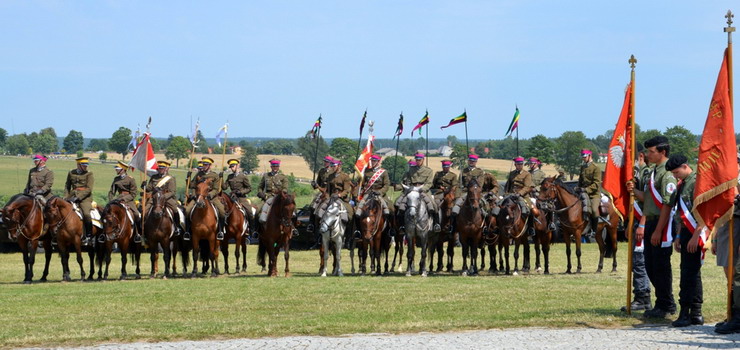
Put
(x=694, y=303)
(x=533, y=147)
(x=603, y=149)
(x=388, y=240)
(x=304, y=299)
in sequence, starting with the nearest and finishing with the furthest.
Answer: (x=694, y=303) → (x=304, y=299) → (x=388, y=240) → (x=533, y=147) → (x=603, y=149)

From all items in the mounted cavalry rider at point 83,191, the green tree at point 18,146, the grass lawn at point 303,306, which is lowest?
the grass lawn at point 303,306

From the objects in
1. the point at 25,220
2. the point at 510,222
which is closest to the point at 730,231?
the point at 510,222

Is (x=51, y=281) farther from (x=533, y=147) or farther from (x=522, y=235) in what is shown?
(x=533, y=147)

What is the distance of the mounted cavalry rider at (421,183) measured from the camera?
25578 mm

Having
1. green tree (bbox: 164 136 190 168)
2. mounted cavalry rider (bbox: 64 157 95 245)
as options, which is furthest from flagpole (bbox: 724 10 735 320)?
green tree (bbox: 164 136 190 168)

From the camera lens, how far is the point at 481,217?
25547 mm

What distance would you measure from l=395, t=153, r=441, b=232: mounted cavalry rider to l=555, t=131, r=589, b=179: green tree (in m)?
67.9

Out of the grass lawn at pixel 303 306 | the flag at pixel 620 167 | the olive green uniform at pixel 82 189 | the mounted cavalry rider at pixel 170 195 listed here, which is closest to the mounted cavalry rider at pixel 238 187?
the mounted cavalry rider at pixel 170 195

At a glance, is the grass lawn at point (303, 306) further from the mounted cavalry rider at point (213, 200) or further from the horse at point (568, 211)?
the horse at point (568, 211)

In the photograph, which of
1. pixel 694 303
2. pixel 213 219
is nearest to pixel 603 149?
pixel 213 219

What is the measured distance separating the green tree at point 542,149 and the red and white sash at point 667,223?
81.0 metres

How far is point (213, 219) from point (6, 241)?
50.2ft

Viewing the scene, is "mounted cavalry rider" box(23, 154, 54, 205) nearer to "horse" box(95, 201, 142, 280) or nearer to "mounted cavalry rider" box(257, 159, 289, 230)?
"horse" box(95, 201, 142, 280)

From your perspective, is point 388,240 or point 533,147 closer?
point 388,240
